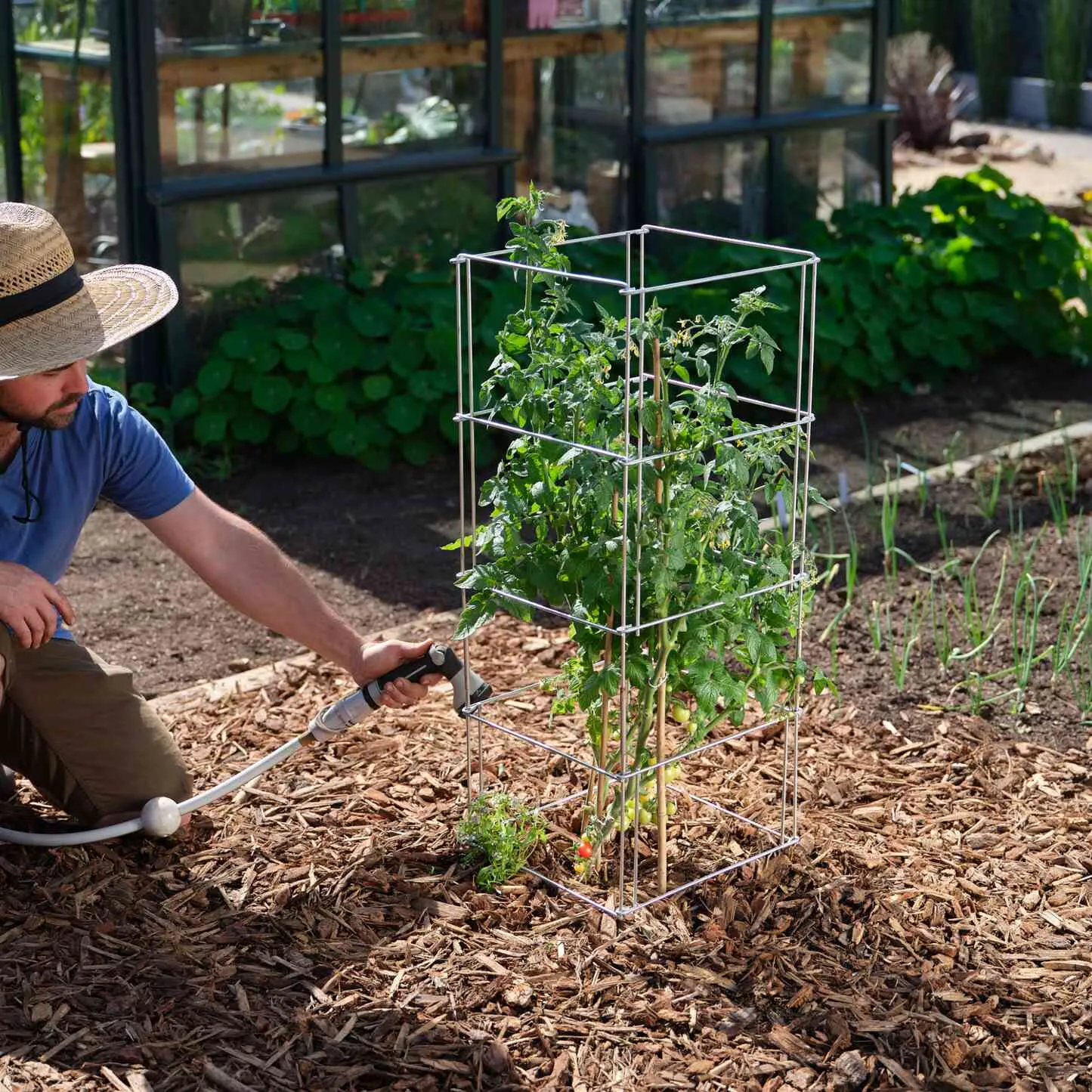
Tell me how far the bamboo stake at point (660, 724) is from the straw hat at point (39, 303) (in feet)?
3.32

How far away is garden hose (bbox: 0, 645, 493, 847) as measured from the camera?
9.81 feet

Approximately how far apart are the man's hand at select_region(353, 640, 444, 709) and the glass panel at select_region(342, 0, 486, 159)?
3660 mm

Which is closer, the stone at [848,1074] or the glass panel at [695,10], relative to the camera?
the stone at [848,1074]

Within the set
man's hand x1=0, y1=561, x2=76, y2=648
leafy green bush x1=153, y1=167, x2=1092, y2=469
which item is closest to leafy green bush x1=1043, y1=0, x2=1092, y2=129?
leafy green bush x1=153, y1=167, x2=1092, y2=469

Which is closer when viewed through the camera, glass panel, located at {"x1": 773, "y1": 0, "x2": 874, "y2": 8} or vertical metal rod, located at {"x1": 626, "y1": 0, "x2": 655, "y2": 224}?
vertical metal rod, located at {"x1": 626, "y1": 0, "x2": 655, "y2": 224}

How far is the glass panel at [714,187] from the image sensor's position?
7215 millimetres

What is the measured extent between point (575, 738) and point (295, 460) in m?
2.58

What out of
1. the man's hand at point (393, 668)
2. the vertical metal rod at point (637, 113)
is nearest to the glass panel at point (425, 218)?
the vertical metal rod at point (637, 113)

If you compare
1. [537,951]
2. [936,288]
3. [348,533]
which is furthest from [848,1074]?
[936,288]

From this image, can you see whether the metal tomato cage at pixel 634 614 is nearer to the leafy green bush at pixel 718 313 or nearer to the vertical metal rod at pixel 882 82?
the leafy green bush at pixel 718 313

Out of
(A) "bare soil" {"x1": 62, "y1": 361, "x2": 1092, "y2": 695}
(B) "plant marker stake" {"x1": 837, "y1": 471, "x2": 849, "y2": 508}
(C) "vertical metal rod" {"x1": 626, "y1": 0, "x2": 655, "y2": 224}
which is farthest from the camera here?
(C) "vertical metal rod" {"x1": 626, "y1": 0, "x2": 655, "y2": 224}

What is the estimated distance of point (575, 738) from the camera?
3.71 meters

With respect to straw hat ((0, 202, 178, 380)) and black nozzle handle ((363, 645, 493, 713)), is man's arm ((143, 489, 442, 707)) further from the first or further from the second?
straw hat ((0, 202, 178, 380))

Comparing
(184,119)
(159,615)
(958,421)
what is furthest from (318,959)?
(958,421)
